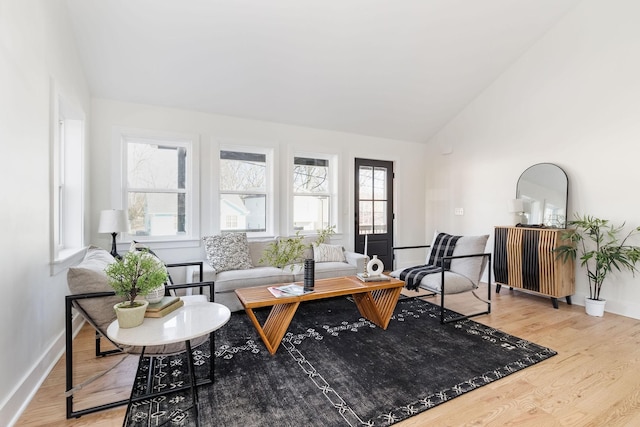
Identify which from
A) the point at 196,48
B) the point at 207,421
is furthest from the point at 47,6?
the point at 207,421

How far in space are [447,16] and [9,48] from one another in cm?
382

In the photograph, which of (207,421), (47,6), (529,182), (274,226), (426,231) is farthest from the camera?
(426,231)

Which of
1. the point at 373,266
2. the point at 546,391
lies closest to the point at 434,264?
the point at 373,266

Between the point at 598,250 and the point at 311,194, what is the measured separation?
12.2ft

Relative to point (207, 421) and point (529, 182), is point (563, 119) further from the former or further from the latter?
point (207, 421)

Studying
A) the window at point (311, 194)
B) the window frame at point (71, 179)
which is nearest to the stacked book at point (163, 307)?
the window frame at point (71, 179)

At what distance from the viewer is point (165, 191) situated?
405 centimetres

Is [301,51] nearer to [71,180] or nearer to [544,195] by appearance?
[71,180]

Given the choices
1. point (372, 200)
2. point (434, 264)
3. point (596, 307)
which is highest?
point (372, 200)

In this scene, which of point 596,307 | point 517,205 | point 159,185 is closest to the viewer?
point 596,307

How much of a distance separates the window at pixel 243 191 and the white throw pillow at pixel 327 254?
90 cm

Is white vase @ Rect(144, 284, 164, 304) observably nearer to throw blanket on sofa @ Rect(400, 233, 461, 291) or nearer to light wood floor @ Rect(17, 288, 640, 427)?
light wood floor @ Rect(17, 288, 640, 427)

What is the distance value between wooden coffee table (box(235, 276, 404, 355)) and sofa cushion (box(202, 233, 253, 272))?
0.88 meters

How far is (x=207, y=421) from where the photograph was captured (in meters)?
1.72
